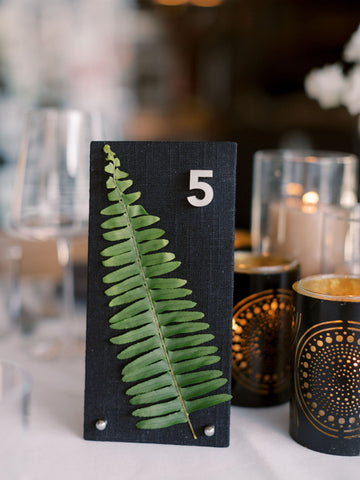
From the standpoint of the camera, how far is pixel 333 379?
0.51m

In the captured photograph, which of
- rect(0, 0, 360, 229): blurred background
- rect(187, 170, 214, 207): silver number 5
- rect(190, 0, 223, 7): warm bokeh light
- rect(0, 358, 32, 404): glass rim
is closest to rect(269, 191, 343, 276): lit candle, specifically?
rect(187, 170, 214, 207): silver number 5

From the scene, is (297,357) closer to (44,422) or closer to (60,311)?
(44,422)

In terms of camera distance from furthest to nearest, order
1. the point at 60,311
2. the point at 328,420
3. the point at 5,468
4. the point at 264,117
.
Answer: the point at 264,117, the point at 60,311, the point at 328,420, the point at 5,468

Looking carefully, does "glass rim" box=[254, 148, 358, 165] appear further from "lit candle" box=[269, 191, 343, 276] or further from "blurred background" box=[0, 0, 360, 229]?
"blurred background" box=[0, 0, 360, 229]

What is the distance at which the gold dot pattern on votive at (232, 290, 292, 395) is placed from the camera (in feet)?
1.98

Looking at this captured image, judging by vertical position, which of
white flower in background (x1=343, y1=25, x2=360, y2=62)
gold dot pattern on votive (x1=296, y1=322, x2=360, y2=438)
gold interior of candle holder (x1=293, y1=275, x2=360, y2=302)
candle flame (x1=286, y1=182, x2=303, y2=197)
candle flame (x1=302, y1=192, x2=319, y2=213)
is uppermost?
white flower in background (x1=343, y1=25, x2=360, y2=62)

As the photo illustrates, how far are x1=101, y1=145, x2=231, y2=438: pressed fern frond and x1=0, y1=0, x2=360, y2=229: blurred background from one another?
2086 mm

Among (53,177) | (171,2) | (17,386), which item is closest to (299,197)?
(53,177)

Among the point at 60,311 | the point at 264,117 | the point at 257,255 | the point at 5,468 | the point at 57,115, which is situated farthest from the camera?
the point at 264,117

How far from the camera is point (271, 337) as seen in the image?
61cm

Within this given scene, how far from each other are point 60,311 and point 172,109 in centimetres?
321

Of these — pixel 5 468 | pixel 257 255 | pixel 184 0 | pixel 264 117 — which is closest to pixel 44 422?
pixel 5 468

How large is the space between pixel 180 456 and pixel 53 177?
1.43 ft

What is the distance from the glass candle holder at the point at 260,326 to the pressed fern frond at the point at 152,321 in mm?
76
